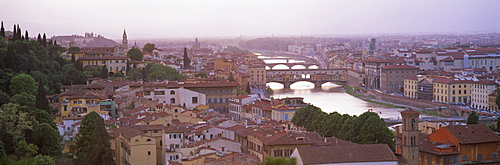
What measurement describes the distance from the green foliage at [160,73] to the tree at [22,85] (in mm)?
6309

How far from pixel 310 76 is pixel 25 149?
26.5 metres

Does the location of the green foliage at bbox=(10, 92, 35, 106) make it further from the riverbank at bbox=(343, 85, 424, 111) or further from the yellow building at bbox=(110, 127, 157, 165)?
the riverbank at bbox=(343, 85, 424, 111)

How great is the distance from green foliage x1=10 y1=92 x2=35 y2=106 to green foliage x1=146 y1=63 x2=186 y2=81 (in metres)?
7.45

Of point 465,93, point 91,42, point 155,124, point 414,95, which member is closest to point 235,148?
point 155,124

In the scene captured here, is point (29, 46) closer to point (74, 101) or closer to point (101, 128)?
point (74, 101)

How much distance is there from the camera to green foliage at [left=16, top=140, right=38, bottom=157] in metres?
9.13

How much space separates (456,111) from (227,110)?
23.2ft

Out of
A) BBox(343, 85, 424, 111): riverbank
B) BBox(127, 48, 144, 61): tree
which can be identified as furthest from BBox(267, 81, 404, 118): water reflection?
BBox(127, 48, 144, 61): tree

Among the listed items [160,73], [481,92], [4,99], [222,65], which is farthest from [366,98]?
[4,99]

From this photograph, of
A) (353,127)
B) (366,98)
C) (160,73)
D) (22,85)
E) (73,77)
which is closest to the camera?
(353,127)

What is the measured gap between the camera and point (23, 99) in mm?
12406

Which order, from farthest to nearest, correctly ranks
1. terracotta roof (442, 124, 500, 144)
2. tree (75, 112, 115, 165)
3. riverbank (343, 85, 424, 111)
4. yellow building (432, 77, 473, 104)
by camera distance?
riverbank (343, 85, 424, 111) < yellow building (432, 77, 473, 104) < terracotta roof (442, 124, 500, 144) < tree (75, 112, 115, 165)

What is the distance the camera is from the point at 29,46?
17562 millimetres

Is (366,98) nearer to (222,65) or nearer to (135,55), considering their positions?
(222,65)
